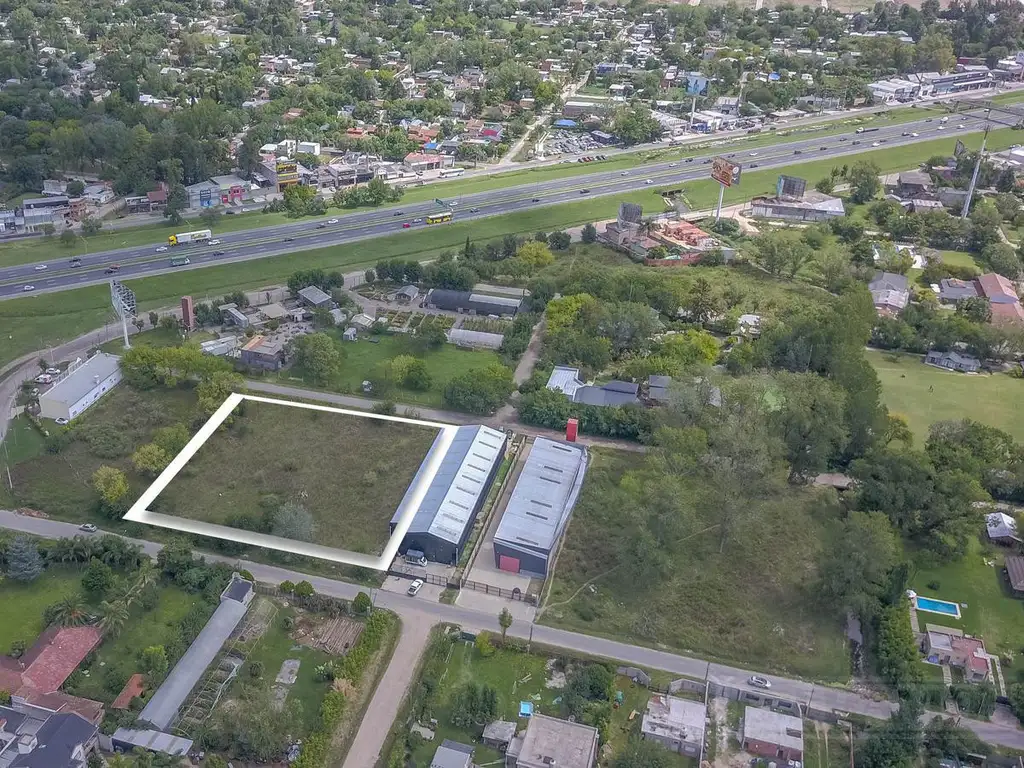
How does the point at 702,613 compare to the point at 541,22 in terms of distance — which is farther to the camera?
the point at 541,22

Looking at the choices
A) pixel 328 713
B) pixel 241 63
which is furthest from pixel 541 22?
pixel 328 713

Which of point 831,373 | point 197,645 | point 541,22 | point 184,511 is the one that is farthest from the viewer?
point 541,22

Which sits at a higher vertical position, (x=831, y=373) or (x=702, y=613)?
(x=831, y=373)

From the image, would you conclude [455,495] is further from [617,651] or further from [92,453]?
[92,453]

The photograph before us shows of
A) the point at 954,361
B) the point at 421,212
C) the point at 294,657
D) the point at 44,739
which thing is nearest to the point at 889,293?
the point at 954,361

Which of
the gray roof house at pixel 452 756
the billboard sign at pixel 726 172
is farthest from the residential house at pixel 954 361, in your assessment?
the gray roof house at pixel 452 756

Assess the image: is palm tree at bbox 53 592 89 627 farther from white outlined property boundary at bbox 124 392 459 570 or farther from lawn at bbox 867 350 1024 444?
lawn at bbox 867 350 1024 444

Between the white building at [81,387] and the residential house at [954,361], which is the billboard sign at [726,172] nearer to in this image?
the residential house at [954,361]

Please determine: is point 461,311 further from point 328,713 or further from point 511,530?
point 328,713
